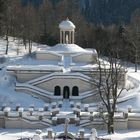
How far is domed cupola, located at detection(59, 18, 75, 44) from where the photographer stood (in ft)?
191

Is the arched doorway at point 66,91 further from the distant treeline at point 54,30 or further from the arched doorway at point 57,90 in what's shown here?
the distant treeline at point 54,30

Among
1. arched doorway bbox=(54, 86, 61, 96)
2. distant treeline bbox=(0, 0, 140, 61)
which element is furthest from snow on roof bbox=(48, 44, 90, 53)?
distant treeline bbox=(0, 0, 140, 61)

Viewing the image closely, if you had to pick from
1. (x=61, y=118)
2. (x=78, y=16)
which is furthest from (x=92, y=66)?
(x=78, y=16)

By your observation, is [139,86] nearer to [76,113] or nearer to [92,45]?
[76,113]

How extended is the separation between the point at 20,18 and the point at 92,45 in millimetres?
10920

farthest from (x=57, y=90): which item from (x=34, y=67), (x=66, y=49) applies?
(x=66, y=49)

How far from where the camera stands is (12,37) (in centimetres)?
7838

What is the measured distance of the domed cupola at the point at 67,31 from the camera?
58.3 meters

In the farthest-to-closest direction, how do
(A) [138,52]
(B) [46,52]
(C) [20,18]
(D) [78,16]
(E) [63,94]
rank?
(D) [78,16] → (C) [20,18] → (A) [138,52] → (B) [46,52] → (E) [63,94]

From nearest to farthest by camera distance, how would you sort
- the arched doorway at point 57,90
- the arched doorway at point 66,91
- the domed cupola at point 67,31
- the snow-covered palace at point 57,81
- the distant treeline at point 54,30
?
the snow-covered palace at point 57,81 → the arched doorway at point 66,91 → the arched doorway at point 57,90 → the domed cupola at point 67,31 → the distant treeline at point 54,30

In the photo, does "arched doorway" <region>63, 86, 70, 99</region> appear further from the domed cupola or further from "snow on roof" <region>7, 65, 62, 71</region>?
the domed cupola

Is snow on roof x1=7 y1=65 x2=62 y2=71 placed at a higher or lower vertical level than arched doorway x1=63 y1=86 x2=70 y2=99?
higher

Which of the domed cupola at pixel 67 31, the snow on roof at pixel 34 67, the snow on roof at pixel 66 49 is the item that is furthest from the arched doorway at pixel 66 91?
the domed cupola at pixel 67 31

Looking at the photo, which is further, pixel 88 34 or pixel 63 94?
pixel 88 34
